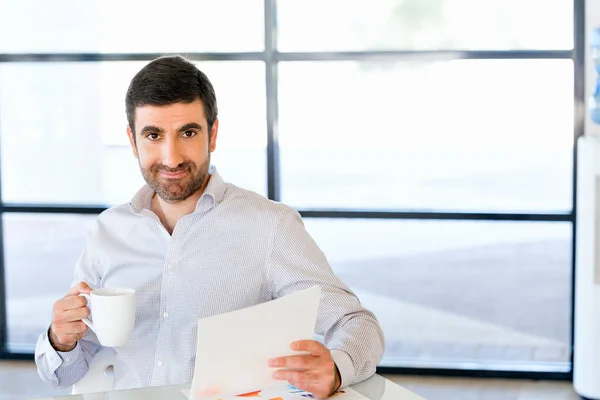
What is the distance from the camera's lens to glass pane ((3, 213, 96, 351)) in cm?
421

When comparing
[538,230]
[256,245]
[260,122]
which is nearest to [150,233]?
[256,245]

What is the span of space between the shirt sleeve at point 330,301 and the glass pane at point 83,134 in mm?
2012

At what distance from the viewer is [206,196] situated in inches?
77.2

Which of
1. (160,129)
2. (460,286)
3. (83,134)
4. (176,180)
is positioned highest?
(160,129)

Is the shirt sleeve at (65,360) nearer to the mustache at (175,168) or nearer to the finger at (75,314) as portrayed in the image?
the finger at (75,314)

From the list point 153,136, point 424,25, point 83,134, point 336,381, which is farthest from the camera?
point 83,134

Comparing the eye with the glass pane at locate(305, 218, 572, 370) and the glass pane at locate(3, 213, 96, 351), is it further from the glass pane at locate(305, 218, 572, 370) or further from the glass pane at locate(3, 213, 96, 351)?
the glass pane at locate(3, 213, 96, 351)

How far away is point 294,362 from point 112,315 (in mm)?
331

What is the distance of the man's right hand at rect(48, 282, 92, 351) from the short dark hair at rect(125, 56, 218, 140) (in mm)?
422

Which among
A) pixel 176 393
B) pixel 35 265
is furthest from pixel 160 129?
pixel 35 265

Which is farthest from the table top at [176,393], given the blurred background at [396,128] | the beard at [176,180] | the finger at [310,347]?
the blurred background at [396,128]

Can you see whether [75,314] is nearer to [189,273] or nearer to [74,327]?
[74,327]

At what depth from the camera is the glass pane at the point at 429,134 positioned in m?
3.79

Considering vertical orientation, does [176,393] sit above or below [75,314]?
below
